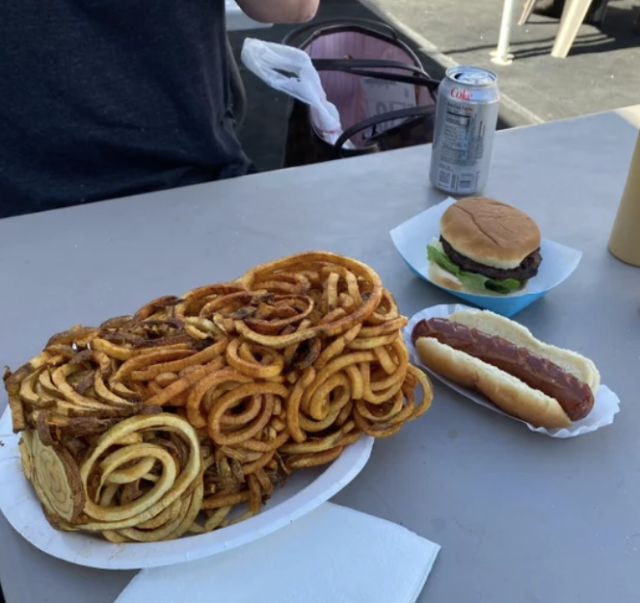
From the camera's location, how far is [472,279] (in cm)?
130

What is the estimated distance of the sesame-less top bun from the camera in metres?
1.27

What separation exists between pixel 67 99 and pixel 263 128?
2623mm

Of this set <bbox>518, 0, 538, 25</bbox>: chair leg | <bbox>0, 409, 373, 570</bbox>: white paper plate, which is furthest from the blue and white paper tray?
<bbox>518, 0, 538, 25</bbox>: chair leg

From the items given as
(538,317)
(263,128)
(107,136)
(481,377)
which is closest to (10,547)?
(481,377)

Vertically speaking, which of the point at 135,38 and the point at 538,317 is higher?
the point at 135,38

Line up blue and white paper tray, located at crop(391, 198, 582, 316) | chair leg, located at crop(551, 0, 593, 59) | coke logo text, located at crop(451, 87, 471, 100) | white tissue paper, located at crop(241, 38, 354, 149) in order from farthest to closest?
chair leg, located at crop(551, 0, 593, 59) < white tissue paper, located at crop(241, 38, 354, 149) < coke logo text, located at crop(451, 87, 471, 100) < blue and white paper tray, located at crop(391, 198, 582, 316)

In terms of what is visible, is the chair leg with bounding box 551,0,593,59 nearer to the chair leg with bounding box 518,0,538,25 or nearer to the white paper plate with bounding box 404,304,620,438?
the chair leg with bounding box 518,0,538,25

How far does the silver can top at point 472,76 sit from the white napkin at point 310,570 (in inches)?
39.2

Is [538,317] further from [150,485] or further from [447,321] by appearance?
[150,485]

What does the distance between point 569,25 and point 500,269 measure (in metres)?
4.61

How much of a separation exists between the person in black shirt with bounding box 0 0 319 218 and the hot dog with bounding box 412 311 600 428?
916mm

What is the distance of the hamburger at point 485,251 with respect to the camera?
127 centimetres

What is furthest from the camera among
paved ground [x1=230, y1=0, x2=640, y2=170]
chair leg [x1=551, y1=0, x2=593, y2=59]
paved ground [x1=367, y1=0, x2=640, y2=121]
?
chair leg [x1=551, y1=0, x2=593, y2=59]

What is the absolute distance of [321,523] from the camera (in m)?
0.86
